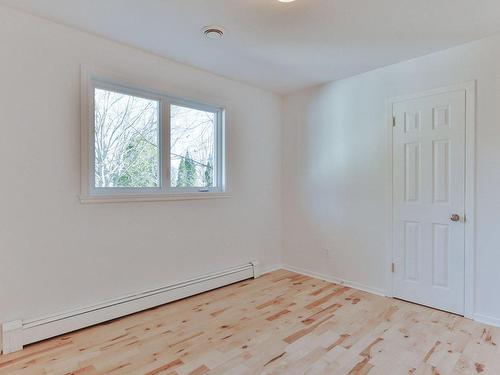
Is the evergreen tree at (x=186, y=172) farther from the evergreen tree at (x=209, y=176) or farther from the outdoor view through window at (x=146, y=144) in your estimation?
the evergreen tree at (x=209, y=176)

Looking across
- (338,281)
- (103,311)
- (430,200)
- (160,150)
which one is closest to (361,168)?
(430,200)

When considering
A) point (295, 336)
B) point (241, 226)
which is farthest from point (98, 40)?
point (295, 336)

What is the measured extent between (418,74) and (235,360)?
3032 millimetres

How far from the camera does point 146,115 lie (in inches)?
116

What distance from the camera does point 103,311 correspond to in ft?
8.24

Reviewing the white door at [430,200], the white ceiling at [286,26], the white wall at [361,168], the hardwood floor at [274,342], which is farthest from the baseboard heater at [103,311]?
the white ceiling at [286,26]

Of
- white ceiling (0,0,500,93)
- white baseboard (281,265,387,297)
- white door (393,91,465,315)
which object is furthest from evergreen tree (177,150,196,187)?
white door (393,91,465,315)

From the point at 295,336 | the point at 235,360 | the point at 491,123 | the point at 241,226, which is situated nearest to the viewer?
the point at 235,360

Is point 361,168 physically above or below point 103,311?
above

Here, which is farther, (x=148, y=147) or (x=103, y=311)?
(x=148, y=147)

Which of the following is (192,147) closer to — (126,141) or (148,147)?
(148,147)

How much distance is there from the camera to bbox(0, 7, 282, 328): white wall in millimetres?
2141

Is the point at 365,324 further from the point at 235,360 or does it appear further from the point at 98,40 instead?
the point at 98,40

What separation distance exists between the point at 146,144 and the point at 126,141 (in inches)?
7.8
